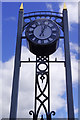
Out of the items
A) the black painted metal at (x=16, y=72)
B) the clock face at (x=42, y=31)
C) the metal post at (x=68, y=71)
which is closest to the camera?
the metal post at (x=68, y=71)

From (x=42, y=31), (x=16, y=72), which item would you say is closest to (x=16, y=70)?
(x=16, y=72)

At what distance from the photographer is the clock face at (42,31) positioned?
5.25m

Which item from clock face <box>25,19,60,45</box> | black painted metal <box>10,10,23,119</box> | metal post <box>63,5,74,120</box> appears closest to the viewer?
metal post <box>63,5,74,120</box>

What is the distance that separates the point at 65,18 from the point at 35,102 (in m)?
2.92

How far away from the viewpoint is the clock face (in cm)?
525

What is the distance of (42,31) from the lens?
5.39 meters

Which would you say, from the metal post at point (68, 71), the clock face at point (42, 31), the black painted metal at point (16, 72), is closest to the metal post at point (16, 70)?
the black painted metal at point (16, 72)

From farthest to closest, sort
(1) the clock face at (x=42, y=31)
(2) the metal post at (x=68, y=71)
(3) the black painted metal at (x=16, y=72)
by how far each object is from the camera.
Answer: (1) the clock face at (x=42, y=31), (3) the black painted metal at (x=16, y=72), (2) the metal post at (x=68, y=71)

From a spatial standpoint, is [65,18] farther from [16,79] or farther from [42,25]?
[16,79]

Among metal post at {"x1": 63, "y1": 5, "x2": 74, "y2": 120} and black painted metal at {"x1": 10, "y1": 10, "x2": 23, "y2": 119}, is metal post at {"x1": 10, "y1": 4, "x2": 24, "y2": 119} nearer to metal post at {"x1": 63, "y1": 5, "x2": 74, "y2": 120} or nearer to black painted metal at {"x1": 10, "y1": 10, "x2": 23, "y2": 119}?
black painted metal at {"x1": 10, "y1": 10, "x2": 23, "y2": 119}

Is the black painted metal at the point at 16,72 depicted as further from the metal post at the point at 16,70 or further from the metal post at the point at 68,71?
the metal post at the point at 68,71

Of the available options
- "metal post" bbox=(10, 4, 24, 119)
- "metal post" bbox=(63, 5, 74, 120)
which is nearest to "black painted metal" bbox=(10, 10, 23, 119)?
"metal post" bbox=(10, 4, 24, 119)

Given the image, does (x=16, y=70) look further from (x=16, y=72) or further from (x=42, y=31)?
(x=42, y=31)

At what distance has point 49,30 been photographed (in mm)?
5414
